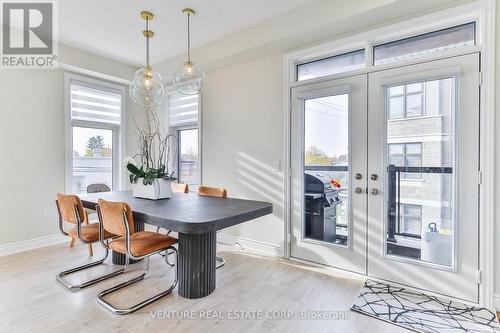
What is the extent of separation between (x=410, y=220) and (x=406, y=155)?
618 millimetres

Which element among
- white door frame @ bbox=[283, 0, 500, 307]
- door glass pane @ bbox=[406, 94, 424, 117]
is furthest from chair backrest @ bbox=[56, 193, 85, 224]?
white door frame @ bbox=[283, 0, 500, 307]

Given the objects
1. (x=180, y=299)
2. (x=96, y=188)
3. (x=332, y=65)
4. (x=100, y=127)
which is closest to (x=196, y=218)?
(x=180, y=299)

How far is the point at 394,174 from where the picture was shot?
2650mm

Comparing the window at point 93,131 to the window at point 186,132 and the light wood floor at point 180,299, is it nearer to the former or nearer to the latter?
the window at point 186,132

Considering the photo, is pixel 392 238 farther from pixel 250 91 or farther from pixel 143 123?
pixel 143 123

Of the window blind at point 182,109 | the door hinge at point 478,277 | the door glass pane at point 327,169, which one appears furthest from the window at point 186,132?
the door hinge at point 478,277

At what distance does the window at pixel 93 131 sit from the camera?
411 centimetres

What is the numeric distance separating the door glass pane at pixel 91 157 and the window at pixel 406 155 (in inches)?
166

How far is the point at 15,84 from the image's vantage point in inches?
136

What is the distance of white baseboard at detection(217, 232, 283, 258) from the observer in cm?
343

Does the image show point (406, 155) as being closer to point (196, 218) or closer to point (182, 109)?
point (196, 218)

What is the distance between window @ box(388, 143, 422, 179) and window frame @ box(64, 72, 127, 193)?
13.5ft

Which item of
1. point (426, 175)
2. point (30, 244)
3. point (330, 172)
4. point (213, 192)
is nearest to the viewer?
point (426, 175)

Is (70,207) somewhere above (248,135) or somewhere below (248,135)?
below
